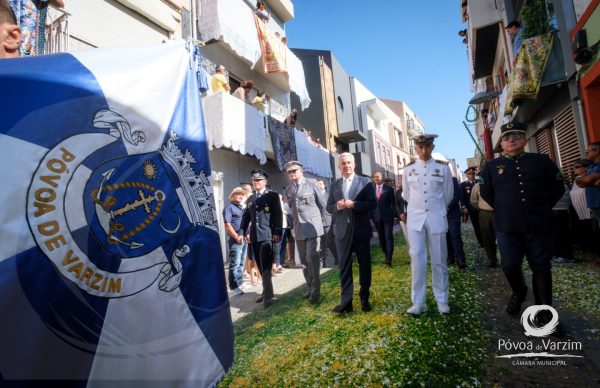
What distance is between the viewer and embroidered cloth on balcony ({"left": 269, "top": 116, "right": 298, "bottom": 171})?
12.2 metres

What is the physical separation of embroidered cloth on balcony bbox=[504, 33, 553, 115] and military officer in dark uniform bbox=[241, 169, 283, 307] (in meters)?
6.88

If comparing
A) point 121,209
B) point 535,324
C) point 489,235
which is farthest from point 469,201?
point 121,209

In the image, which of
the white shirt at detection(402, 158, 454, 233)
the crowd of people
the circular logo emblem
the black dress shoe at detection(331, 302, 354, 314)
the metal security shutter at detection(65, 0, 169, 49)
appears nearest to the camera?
the circular logo emblem

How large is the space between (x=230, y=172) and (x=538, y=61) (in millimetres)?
9292

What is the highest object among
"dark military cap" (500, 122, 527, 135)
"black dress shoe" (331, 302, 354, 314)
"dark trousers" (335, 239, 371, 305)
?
"dark military cap" (500, 122, 527, 135)

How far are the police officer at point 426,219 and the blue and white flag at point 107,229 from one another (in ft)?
9.14

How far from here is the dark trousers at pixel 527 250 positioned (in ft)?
11.1

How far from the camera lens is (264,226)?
5.70 meters

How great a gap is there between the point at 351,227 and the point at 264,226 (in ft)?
6.09

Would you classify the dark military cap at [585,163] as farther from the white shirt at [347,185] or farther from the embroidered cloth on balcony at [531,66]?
the white shirt at [347,185]

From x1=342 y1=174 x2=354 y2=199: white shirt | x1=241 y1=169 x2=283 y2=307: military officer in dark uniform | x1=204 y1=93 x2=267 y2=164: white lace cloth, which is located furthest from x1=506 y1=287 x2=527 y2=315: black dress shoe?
x1=204 y1=93 x2=267 y2=164: white lace cloth

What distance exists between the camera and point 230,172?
1145 cm

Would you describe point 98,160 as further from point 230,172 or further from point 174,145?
point 230,172

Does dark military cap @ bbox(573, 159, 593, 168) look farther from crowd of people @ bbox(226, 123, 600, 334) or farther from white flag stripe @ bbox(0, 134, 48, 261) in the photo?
white flag stripe @ bbox(0, 134, 48, 261)
